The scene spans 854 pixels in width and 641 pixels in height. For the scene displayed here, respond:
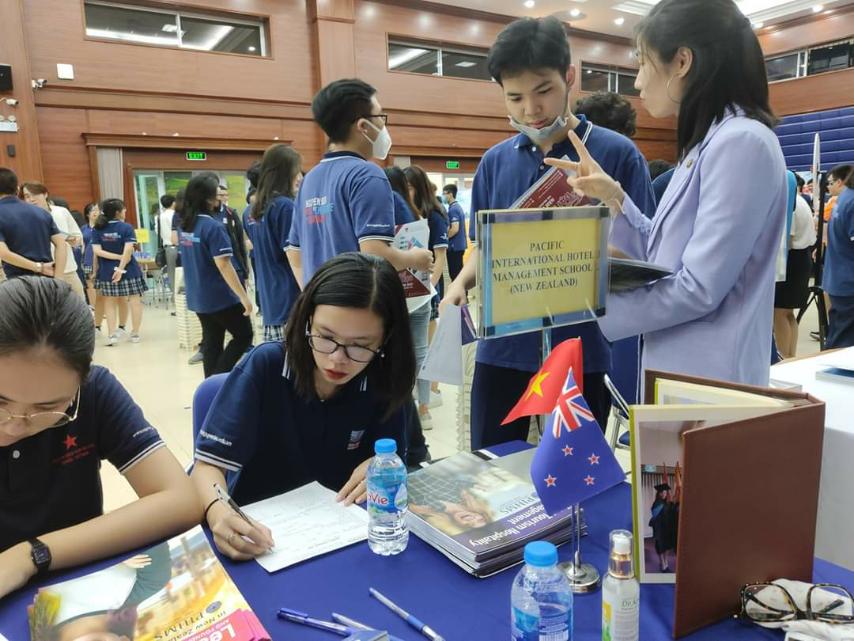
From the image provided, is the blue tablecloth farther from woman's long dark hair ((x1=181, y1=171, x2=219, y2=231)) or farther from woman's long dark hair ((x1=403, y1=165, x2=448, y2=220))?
woman's long dark hair ((x1=403, y1=165, x2=448, y2=220))

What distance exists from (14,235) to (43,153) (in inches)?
150

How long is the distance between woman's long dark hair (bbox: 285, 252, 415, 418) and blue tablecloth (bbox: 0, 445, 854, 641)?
38 centimetres

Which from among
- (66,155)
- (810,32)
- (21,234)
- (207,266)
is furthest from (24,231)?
(810,32)

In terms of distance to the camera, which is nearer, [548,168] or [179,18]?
[548,168]

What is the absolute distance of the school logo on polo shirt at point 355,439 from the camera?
128cm

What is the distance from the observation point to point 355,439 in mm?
1283

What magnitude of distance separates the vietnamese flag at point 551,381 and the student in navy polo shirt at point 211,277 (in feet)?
9.32

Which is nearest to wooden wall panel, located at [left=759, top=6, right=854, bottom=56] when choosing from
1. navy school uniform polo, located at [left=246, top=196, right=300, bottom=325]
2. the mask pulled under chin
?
navy school uniform polo, located at [left=246, top=196, right=300, bottom=325]

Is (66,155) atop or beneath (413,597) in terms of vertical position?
atop

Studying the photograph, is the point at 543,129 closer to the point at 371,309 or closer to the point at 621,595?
the point at 371,309

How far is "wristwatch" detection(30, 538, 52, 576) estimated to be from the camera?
86 centimetres

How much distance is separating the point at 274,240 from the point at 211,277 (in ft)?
2.68

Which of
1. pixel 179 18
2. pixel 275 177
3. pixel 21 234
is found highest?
pixel 179 18

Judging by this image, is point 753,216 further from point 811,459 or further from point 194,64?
point 194,64
